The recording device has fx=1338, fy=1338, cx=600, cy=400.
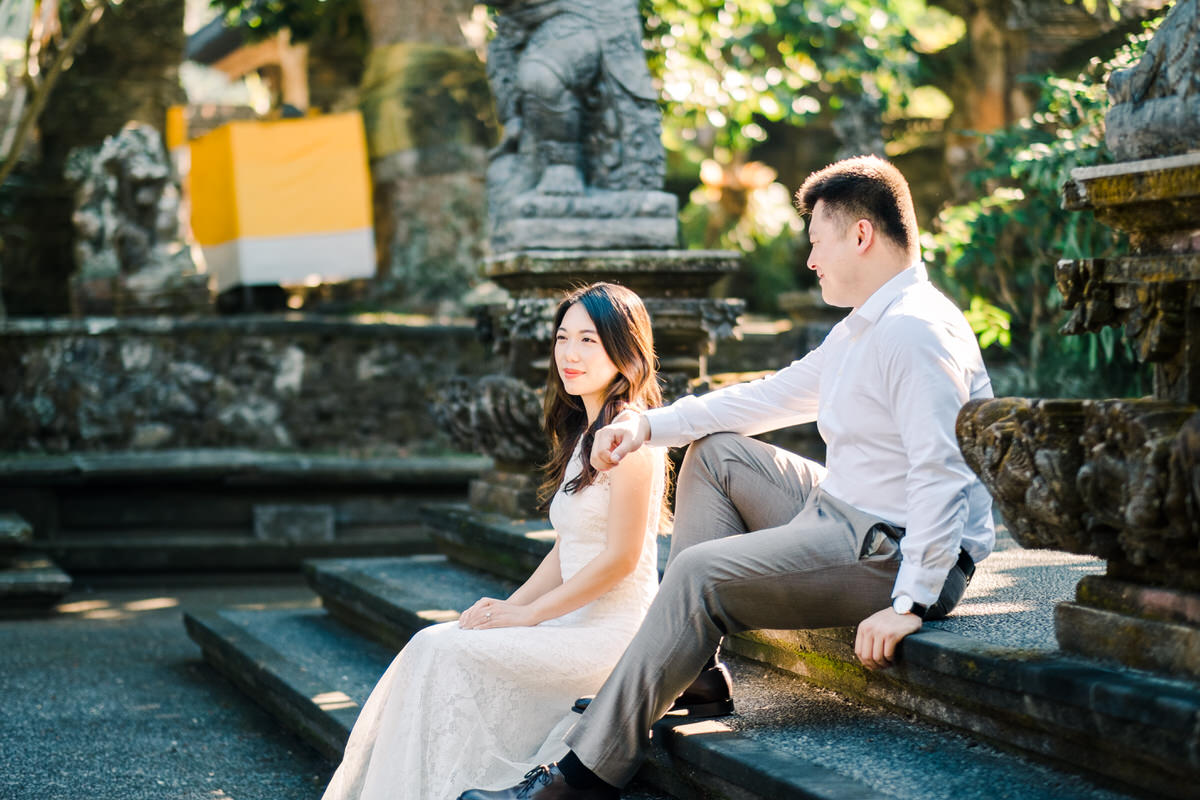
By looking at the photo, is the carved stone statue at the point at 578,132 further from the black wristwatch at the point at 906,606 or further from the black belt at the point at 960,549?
the black wristwatch at the point at 906,606

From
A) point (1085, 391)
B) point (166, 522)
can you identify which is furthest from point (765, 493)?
point (166, 522)

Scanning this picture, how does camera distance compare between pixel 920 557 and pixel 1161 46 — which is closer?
pixel 1161 46

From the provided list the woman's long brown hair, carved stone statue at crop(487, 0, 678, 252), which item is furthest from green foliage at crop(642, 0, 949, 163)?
the woman's long brown hair

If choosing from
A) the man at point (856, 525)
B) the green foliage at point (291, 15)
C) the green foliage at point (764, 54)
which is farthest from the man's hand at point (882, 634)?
the green foliage at point (291, 15)

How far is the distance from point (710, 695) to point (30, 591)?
198 inches

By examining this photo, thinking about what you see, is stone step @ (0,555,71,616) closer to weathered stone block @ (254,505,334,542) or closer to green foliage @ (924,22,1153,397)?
weathered stone block @ (254,505,334,542)

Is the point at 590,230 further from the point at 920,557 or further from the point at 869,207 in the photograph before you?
the point at 920,557

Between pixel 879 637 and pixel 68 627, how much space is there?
5211mm

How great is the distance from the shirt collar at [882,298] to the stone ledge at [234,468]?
603cm

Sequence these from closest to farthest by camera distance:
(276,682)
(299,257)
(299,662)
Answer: (276,682) → (299,662) → (299,257)

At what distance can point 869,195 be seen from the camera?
295cm

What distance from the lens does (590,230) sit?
18.1 feet

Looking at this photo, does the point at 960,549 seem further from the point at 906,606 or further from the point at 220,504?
the point at 220,504

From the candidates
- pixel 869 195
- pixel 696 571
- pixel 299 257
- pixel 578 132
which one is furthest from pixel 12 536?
pixel 869 195
